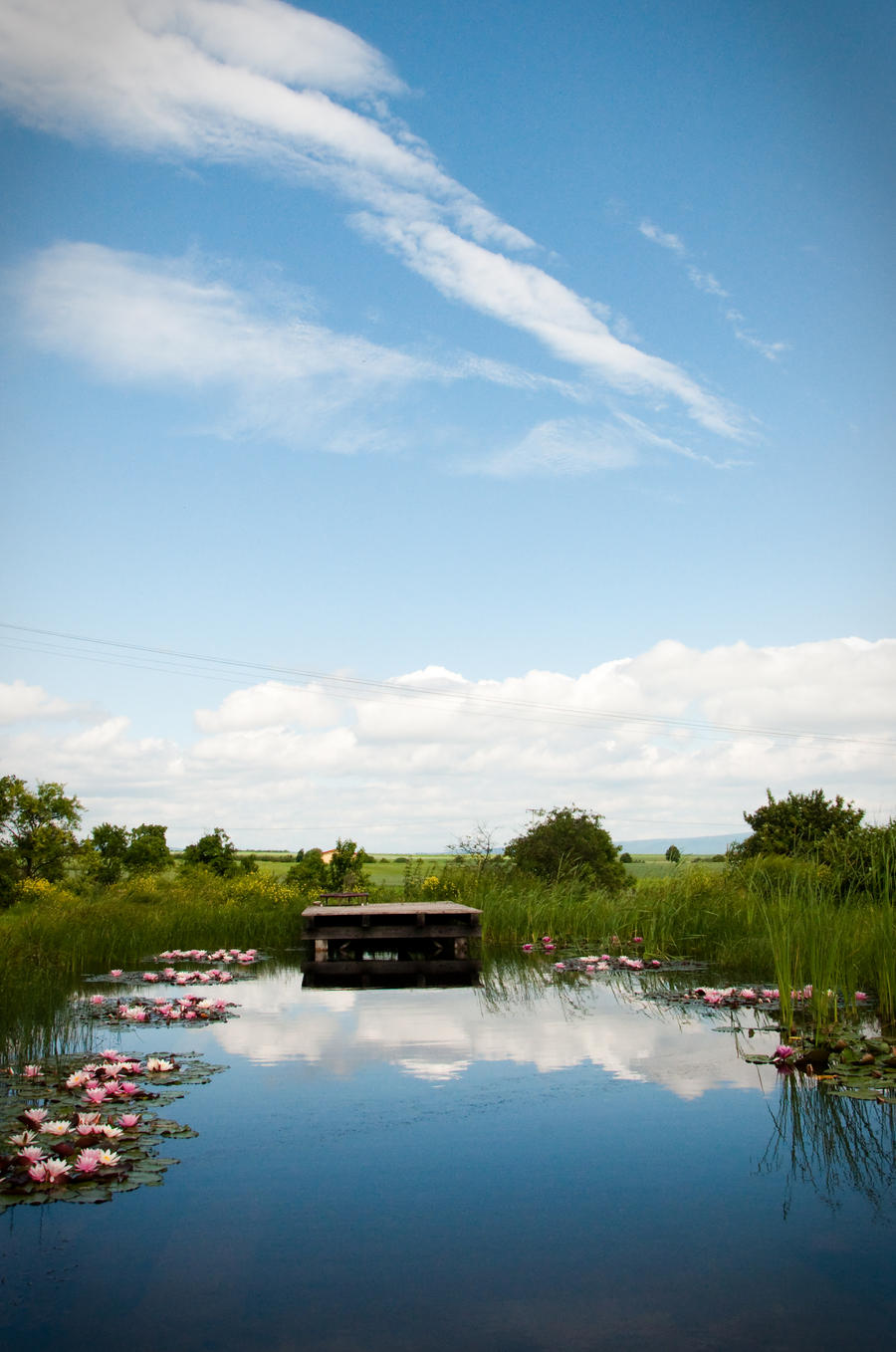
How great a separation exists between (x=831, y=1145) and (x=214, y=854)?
19260 millimetres

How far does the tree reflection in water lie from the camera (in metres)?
3.77

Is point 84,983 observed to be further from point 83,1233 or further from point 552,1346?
point 552,1346

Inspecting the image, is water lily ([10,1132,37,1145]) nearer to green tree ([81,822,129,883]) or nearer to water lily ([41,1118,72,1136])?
water lily ([41,1118,72,1136])

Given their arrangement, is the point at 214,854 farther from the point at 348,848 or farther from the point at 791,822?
the point at 791,822

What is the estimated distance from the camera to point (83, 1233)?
333 centimetres

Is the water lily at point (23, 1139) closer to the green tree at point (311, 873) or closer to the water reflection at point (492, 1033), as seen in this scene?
the water reflection at point (492, 1033)

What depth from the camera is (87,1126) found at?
13.6ft

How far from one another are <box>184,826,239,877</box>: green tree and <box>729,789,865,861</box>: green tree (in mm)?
10896

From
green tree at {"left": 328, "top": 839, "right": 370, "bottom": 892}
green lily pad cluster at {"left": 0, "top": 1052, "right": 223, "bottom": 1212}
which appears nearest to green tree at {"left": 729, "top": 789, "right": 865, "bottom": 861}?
green tree at {"left": 328, "top": 839, "right": 370, "bottom": 892}

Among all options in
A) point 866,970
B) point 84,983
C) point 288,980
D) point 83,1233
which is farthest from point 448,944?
point 83,1233

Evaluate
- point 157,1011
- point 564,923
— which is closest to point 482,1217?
point 157,1011

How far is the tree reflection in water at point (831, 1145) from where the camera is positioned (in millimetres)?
3768

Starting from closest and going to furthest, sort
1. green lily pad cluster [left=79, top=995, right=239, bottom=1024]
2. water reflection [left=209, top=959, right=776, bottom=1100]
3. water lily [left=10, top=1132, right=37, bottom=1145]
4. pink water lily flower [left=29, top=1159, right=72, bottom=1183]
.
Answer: pink water lily flower [left=29, top=1159, right=72, bottom=1183] → water lily [left=10, top=1132, right=37, bottom=1145] → water reflection [left=209, top=959, right=776, bottom=1100] → green lily pad cluster [left=79, top=995, right=239, bottom=1024]

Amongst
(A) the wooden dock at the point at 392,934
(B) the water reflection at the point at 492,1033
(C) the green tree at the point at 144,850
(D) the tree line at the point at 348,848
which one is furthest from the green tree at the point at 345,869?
(C) the green tree at the point at 144,850
